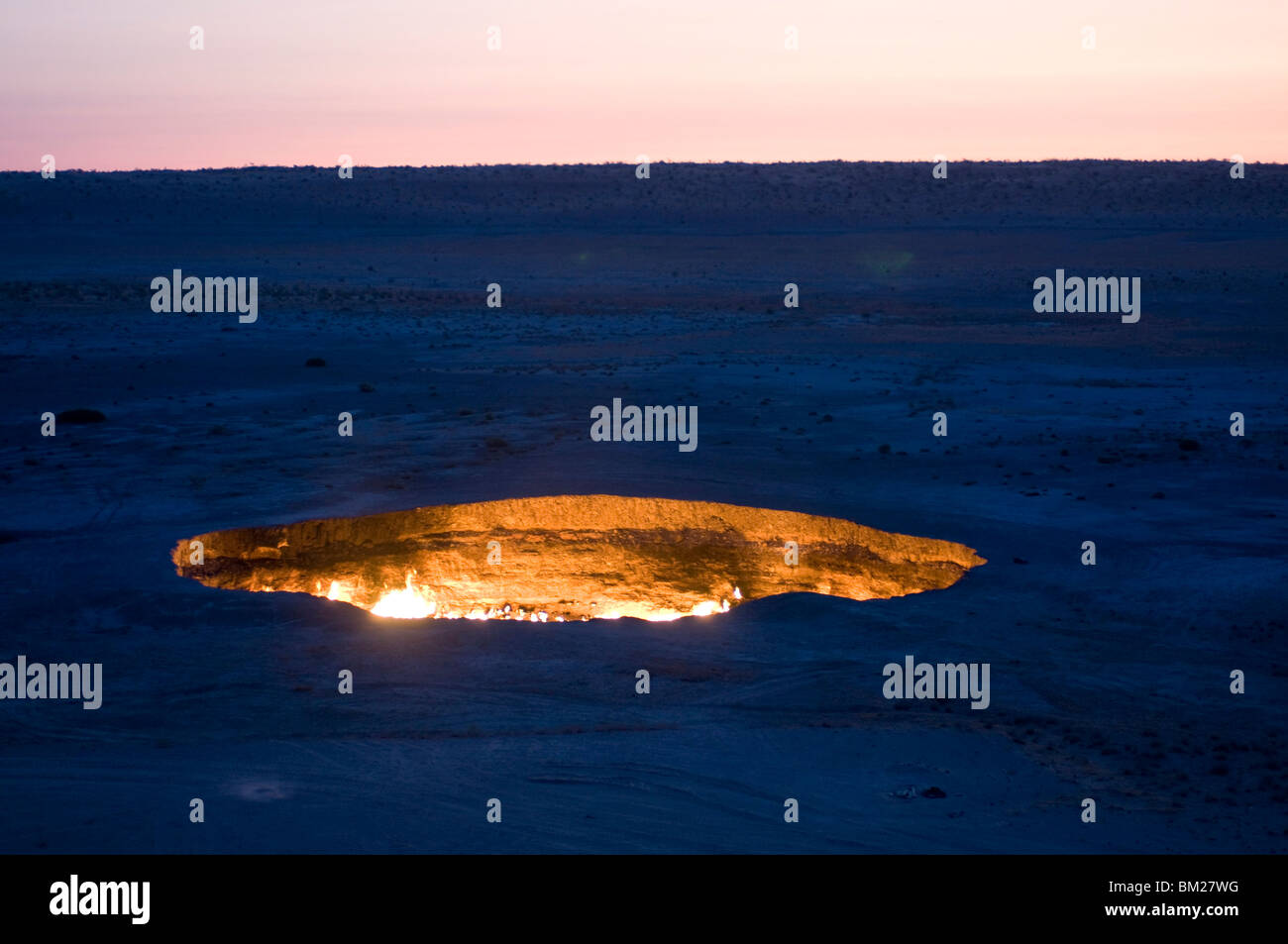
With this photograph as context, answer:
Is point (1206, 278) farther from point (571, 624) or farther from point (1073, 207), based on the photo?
point (571, 624)

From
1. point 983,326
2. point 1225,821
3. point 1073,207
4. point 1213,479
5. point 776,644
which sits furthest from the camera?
point 1073,207

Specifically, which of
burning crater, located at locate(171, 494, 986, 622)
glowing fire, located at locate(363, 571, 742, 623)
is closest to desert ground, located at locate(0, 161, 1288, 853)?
burning crater, located at locate(171, 494, 986, 622)

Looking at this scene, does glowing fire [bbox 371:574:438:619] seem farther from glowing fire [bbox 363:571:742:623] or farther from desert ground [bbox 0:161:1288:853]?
desert ground [bbox 0:161:1288:853]

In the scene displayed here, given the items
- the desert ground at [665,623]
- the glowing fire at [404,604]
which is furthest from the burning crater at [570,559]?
the desert ground at [665,623]

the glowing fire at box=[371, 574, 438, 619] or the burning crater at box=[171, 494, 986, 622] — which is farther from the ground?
the burning crater at box=[171, 494, 986, 622]

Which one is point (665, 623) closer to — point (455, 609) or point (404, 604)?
point (455, 609)

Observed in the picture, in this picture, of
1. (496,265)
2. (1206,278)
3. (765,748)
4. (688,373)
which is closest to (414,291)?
(496,265)
